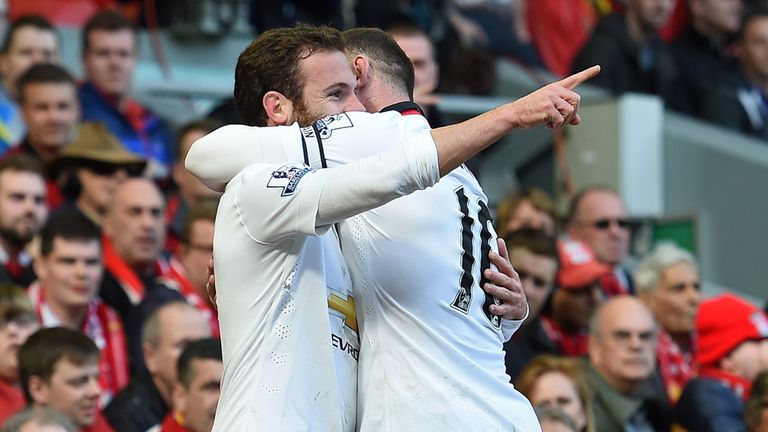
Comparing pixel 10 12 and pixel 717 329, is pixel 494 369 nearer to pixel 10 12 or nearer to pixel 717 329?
pixel 717 329

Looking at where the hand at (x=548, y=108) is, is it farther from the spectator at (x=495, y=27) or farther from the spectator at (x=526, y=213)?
the spectator at (x=495, y=27)

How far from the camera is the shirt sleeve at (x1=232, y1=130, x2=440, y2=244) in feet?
13.6

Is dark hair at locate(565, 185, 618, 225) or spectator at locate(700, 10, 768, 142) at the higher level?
spectator at locate(700, 10, 768, 142)

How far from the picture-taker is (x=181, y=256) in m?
8.11

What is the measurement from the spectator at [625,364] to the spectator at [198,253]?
183 centimetres

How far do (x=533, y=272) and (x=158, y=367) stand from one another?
194cm

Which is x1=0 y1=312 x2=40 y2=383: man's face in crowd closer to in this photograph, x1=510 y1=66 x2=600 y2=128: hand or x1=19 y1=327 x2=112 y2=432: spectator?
x1=19 y1=327 x2=112 y2=432: spectator

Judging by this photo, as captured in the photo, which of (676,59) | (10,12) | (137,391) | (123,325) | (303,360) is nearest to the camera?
(303,360)

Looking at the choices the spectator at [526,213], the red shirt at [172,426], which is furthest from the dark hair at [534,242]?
the red shirt at [172,426]

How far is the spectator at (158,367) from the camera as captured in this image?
693 cm

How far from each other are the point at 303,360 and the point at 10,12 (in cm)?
640

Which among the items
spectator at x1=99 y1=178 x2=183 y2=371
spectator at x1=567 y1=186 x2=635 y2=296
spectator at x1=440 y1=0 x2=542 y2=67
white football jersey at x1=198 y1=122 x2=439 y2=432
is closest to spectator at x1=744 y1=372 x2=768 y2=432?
spectator at x1=567 y1=186 x2=635 y2=296

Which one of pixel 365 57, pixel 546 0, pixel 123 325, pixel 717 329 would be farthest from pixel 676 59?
pixel 365 57

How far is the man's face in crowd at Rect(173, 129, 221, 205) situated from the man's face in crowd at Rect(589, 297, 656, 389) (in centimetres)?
216
